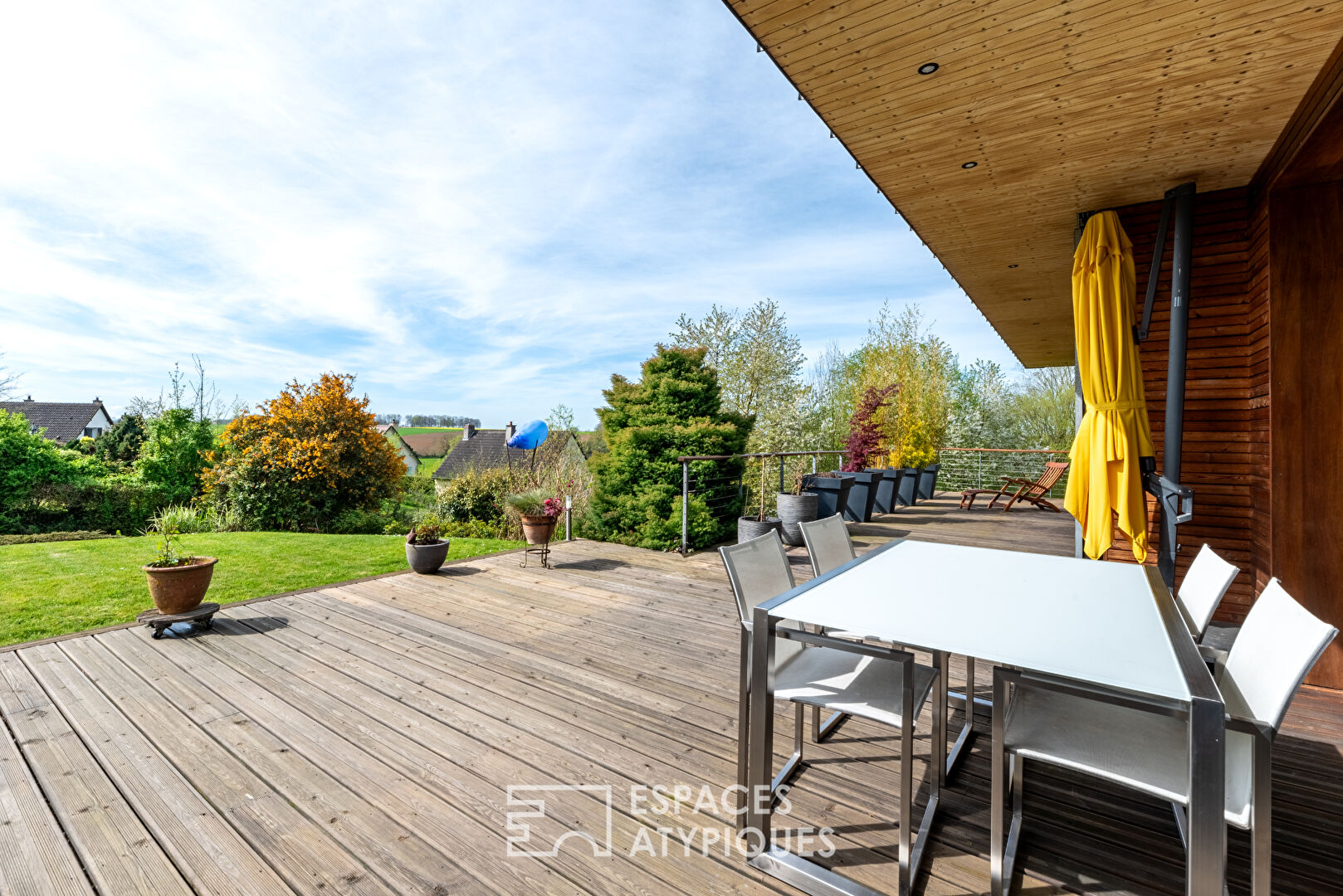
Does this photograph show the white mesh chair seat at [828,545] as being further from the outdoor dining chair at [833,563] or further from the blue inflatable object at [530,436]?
the blue inflatable object at [530,436]

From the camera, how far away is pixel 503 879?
1.51 metres

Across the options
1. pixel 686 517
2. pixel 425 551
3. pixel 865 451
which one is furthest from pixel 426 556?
pixel 865 451

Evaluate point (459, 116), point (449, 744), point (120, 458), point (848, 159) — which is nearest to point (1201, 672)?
point (449, 744)

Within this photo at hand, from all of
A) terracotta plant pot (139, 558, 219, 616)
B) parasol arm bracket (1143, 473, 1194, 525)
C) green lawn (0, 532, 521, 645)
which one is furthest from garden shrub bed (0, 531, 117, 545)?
parasol arm bracket (1143, 473, 1194, 525)

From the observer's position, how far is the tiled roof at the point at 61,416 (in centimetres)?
2042

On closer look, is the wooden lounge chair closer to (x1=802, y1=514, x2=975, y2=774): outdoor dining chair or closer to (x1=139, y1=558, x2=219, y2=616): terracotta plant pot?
(x1=802, y1=514, x2=975, y2=774): outdoor dining chair

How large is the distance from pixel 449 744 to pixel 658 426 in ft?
16.4

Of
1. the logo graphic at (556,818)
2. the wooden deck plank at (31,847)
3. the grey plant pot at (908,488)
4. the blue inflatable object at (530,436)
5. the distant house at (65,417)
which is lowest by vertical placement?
the wooden deck plank at (31,847)

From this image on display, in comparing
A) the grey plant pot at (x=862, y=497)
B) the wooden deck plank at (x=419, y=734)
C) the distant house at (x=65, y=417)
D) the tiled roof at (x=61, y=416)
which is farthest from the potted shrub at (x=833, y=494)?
the tiled roof at (x=61, y=416)

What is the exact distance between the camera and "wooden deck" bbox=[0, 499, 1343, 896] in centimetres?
153

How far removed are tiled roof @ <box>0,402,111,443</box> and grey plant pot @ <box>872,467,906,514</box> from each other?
27.6 meters

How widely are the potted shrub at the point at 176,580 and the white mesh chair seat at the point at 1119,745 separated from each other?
428cm

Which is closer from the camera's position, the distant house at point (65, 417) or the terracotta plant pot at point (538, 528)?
the terracotta plant pot at point (538, 528)

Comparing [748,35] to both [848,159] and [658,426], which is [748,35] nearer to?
[848,159]
